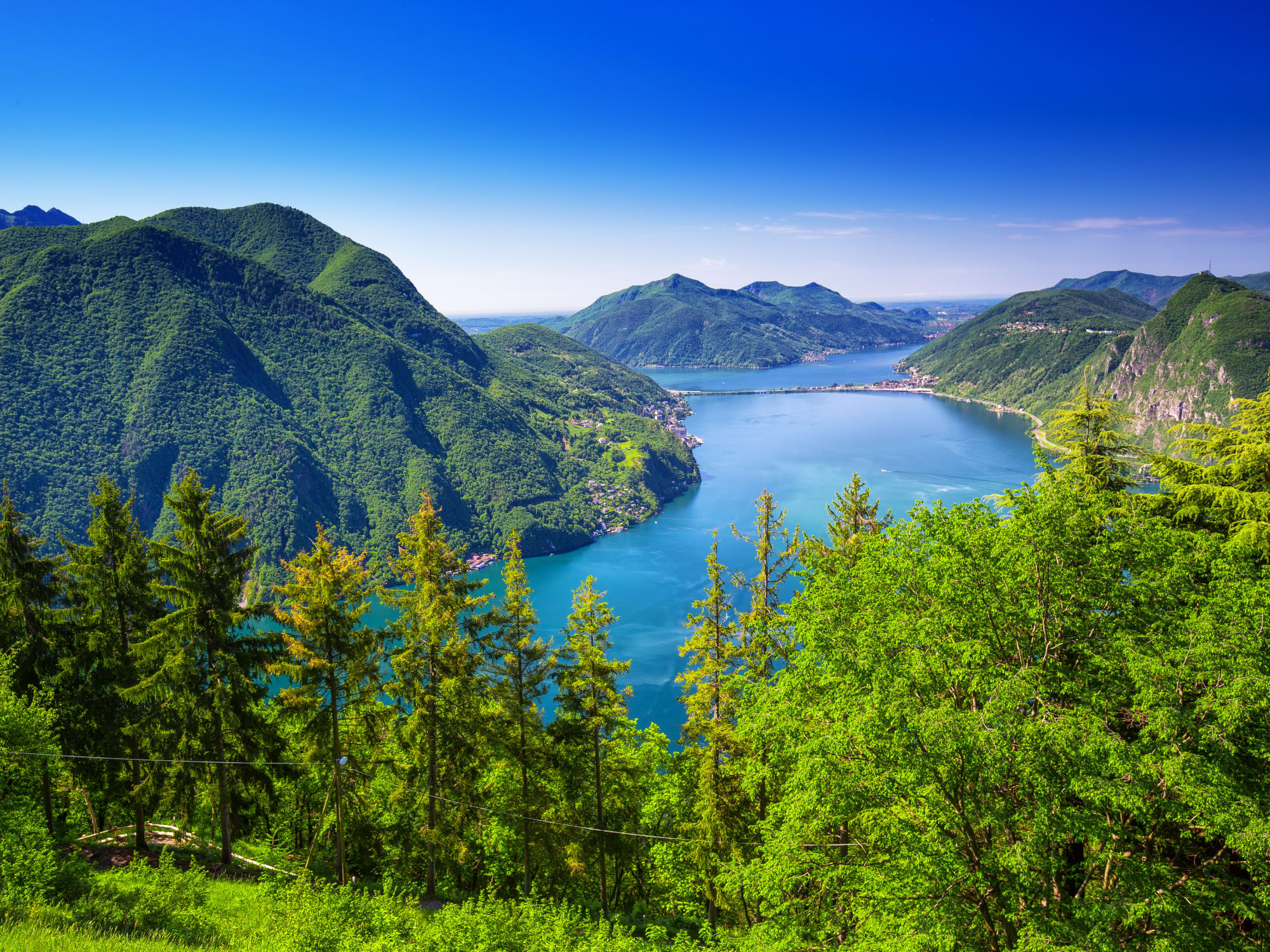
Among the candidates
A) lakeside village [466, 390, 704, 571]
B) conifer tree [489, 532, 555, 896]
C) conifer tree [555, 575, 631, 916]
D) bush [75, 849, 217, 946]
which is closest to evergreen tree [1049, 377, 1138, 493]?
conifer tree [555, 575, 631, 916]

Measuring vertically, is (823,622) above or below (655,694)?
above

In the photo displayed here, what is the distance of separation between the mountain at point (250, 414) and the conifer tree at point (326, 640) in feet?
301

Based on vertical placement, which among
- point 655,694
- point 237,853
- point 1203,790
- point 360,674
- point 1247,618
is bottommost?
point 655,694

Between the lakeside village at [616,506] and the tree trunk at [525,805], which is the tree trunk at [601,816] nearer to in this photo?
the tree trunk at [525,805]

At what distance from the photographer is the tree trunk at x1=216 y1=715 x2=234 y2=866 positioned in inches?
715

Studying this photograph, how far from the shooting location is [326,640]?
16641 mm

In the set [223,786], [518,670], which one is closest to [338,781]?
[223,786]

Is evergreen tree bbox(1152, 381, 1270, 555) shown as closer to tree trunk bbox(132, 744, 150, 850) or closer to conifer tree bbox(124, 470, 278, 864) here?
conifer tree bbox(124, 470, 278, 864)

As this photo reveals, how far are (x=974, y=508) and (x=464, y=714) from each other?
1406 centimetres

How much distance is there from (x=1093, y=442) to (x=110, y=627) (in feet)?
102

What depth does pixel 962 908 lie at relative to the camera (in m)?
9.20

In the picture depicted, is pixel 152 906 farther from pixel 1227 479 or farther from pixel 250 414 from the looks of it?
pixel 250 414

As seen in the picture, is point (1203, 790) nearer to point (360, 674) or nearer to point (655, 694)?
point (360, 674)

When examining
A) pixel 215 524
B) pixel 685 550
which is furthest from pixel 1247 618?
pixel 685 550
